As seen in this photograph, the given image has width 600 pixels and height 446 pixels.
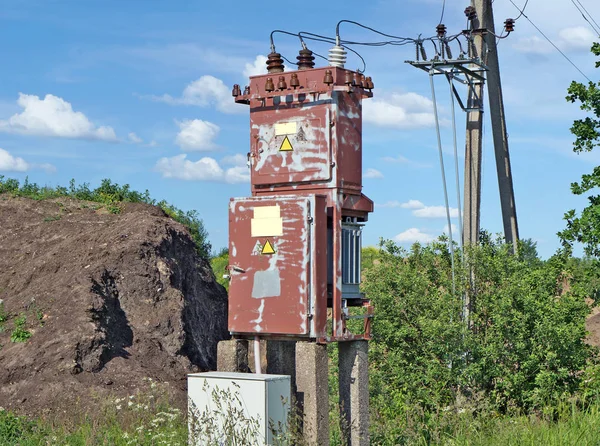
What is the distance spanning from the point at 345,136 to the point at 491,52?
24.3 ft

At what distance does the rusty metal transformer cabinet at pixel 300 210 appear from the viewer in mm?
7027

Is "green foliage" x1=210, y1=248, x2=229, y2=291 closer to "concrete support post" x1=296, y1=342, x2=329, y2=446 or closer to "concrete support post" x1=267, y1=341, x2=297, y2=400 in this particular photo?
"concrete support post" x1=267, y1=341, x2=297, y2=400

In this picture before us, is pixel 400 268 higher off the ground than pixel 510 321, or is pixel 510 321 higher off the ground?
pixel 400 268

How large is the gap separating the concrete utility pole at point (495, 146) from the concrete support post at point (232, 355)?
5440mm

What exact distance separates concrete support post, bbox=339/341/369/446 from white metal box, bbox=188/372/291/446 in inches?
28.3

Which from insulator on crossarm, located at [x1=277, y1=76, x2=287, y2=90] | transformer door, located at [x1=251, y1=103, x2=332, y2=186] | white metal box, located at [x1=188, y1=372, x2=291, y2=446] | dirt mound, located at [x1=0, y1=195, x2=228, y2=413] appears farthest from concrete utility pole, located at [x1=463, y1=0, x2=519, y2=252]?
white metal box, located at [x1=188, y1=372, x2=291, y2=446]

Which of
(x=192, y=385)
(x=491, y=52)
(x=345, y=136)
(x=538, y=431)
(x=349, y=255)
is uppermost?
(x=491, y=52)

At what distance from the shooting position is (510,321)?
34.3 ft

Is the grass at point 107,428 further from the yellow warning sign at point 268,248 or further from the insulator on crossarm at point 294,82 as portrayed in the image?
the insulator on crossarm at point 294,82

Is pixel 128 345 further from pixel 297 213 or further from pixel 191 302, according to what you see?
pixel 297 213

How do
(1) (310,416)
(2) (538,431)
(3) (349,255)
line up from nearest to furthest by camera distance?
(1) (310,416), (3) (349,255), (2) (538,431)

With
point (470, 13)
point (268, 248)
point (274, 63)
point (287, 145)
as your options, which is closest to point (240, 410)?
point (268, 248)

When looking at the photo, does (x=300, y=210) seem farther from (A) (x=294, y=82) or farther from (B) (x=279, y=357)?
(B) (x=279, y=357)

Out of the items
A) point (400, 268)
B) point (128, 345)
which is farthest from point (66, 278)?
point (400, 268)
